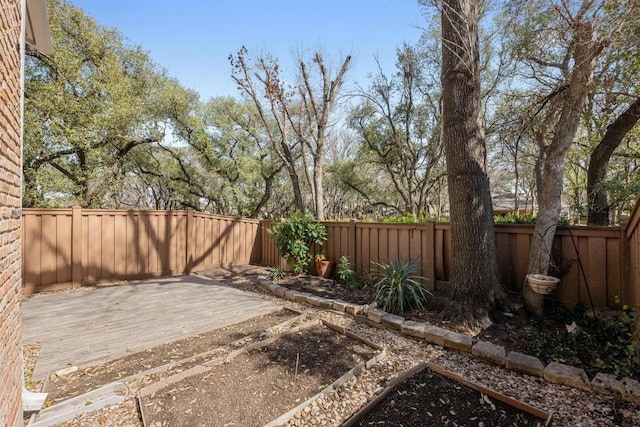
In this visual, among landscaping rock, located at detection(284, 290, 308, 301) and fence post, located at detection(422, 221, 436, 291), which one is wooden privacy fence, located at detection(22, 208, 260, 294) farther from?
fence post, located at detection(422, 221, 436, 291)

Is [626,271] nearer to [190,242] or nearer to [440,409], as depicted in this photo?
[440,409]

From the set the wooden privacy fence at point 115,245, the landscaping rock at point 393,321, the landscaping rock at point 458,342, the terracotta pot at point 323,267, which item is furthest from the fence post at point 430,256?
the wooden privacy fence at point 115,245

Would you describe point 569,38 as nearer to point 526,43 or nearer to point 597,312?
point 526,43

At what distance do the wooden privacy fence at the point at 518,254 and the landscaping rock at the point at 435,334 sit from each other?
3.79ft

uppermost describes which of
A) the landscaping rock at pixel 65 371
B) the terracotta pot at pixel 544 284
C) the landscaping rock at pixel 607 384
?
the terracotta pot at pixel 544 284

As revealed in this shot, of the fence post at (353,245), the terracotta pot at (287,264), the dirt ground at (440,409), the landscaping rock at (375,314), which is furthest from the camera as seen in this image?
the terracotta pot at (287,264)

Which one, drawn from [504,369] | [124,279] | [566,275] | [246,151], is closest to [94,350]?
[124,279]

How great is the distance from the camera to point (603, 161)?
16.5ft

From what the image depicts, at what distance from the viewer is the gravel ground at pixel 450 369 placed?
1.79m

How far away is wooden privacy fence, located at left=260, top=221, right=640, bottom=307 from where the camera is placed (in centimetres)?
295

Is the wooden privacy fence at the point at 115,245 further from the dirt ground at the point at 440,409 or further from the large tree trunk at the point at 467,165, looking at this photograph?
the dirt ground at the point at 440,409

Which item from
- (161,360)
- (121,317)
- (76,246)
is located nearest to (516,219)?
(161,360)

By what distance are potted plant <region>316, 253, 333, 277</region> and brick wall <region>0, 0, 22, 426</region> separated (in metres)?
4.18

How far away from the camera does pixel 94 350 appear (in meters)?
2.68
